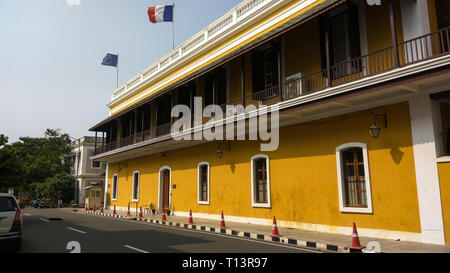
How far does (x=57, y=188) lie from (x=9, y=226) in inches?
1336

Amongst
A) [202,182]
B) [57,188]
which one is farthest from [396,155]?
[57,188]

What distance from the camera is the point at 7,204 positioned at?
861 centimetres

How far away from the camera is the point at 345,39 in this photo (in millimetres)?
12328

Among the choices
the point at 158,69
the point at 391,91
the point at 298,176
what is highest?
the point at 158,69

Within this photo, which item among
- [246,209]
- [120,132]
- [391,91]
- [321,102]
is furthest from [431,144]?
[120,132]

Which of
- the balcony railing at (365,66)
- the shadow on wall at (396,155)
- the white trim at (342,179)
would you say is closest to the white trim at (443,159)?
the shadow on wall at (396,155)

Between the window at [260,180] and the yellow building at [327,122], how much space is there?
0.05m

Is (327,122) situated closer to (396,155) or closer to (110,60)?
(396,155)

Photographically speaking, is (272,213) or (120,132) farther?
(120,132)

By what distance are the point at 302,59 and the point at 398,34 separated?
3918 mm

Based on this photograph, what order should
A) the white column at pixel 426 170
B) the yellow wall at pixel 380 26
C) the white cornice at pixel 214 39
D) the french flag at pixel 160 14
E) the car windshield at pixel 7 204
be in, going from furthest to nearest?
the french flag at pixel 160 14 → the white cornice at pixel 214 39 → the yellow wall at pixel 380 26 → the white column at pixel 426 170 → the car windshield at pixel 7 204

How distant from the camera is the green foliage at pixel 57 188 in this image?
3881 cm

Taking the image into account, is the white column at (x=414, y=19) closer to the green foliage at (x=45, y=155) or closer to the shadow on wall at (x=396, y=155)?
the shadow on wall at (x=396, y=155)
